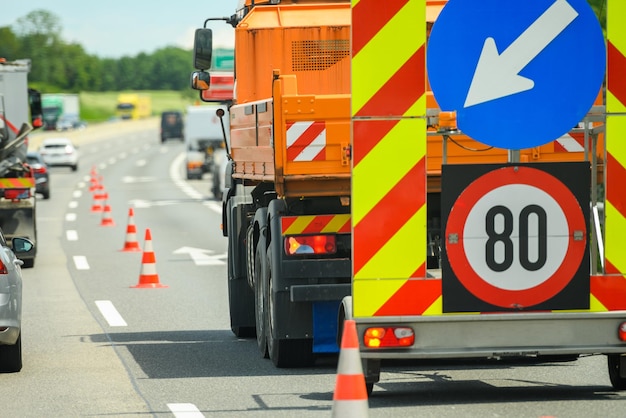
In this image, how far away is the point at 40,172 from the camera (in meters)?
44.1

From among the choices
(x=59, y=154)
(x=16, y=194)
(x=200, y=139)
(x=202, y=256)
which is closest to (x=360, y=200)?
(x=16, y=194)

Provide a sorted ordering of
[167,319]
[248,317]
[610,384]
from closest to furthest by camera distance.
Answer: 1. [610,384]
2. [248,317]
3. [167,319]

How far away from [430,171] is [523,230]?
1.88 metres

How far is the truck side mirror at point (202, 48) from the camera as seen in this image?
1218 cm

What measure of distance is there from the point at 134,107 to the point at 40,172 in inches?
5014

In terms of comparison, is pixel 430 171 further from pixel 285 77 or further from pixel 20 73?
pixel 20 73

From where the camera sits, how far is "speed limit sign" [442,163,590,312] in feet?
27.1

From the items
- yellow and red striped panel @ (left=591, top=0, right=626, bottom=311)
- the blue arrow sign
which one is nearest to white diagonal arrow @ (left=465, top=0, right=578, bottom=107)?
the blue arrow sign

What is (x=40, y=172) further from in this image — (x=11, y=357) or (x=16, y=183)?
(x=11, y=357)

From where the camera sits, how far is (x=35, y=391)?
9.86 metres

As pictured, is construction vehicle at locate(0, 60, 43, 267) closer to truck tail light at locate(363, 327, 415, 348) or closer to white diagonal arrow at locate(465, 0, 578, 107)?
truck tail light at locate(363, 327, 415, 348)

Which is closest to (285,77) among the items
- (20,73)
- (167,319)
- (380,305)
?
(380,305)

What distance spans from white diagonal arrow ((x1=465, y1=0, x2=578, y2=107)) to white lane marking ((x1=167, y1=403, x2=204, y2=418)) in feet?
8.09

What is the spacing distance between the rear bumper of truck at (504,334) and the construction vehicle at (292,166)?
72.3 inches
